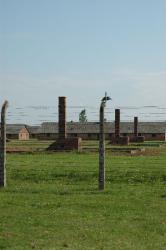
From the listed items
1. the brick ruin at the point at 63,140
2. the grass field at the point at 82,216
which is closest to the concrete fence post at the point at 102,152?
the grass field at the point at 82,216

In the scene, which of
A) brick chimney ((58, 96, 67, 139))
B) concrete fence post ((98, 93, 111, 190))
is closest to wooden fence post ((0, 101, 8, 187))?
concrete fence post ((98, 93, 111, 190))

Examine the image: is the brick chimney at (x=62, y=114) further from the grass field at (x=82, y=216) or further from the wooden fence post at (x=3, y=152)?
the wooden fence post at (x=3, y=152)

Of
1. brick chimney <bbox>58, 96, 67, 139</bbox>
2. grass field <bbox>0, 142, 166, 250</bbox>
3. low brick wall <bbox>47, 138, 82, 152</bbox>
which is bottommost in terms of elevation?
grass field <bbox>0, 142, 166, 250</bbox>

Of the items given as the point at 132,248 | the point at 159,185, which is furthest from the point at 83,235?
the point at 159,185

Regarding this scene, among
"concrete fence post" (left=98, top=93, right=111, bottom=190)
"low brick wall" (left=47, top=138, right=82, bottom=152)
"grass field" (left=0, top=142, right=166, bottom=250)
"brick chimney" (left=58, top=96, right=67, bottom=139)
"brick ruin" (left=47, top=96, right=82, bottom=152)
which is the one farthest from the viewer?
"low brick wall" (left=47, top=138, right=82, bottom=152)

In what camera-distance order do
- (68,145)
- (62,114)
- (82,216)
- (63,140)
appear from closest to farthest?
(82,216) → (62,114) → (68,145) → (63,140)

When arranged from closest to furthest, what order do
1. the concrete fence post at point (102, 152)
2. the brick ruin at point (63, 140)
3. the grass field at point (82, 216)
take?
the grass field at point (82, 216)
the concrete fence post at point (102, 152)
the brick ruin at point (63, 140)

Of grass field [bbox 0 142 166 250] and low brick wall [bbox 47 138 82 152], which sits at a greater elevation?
low brick wall [bbox 47 138 82 152]

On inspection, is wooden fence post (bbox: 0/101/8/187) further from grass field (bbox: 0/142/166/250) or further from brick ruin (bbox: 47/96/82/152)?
brick ruin (bbox: 47/96/82/152)

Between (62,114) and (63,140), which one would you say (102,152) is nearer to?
(62,114)

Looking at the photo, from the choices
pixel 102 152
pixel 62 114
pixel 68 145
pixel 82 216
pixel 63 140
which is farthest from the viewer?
pixel 63 140

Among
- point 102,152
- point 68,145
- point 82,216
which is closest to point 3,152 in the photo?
point 102,152

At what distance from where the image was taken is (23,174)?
19.1m

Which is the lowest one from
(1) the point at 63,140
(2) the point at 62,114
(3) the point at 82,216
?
(3) the point at 82,216
